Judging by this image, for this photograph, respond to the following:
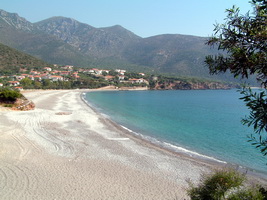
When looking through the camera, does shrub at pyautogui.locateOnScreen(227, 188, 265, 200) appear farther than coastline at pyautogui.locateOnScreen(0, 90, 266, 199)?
No

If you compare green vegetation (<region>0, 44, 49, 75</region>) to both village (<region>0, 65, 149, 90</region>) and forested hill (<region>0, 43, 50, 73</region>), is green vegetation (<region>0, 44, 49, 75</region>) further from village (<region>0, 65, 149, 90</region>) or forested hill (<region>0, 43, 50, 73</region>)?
village (<region>0, 65, 149, 90</region>)

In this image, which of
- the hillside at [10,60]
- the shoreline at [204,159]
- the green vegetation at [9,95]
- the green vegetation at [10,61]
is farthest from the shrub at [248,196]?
the hillside at [10,60]

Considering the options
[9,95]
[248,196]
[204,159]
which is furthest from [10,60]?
[248,196]

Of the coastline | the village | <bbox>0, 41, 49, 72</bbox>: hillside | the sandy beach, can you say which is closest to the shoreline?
the coastline

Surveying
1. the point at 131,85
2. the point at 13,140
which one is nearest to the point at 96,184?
the point at 13,140

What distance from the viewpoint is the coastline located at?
276 inches

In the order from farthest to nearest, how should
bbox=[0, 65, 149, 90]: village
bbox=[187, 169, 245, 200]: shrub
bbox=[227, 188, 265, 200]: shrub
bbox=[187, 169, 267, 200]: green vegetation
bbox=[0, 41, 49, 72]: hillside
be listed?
bbox=[0, 41, 49, 72]: hillside < bbox=[0, 65, 149, 90]: village < bbox=[187, 169, 245, 200]: shrub < bbox=[187, 169, 267, 200]: green vegetation < bbox=[227, 188, 265, 200]: shrub

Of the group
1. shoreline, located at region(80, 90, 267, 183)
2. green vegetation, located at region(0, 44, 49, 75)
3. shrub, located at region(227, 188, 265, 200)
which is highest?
green vegetation, located at region(0, 44, 49, 75)

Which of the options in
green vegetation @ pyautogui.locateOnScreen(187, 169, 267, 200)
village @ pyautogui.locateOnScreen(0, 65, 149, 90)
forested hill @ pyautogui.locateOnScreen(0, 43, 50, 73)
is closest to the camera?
green vegetation @ pyautogui.locateOnScreen(187, 169, 267, 200)

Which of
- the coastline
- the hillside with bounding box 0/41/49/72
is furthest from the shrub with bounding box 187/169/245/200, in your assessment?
the hillside with bounding box 0/41/49/72

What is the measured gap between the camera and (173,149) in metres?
12.8

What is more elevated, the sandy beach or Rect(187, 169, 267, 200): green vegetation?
Rect(187, 169, 267, 200): green vegetation

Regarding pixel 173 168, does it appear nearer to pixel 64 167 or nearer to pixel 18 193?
pixel 64 167

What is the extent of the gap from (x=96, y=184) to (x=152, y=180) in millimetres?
2068
